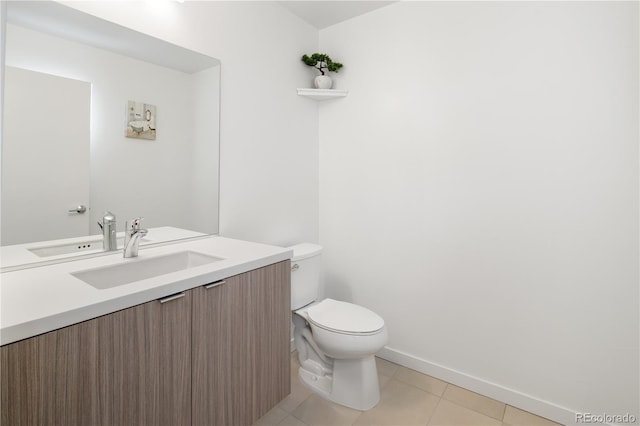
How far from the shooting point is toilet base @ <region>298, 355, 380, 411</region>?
171 cm

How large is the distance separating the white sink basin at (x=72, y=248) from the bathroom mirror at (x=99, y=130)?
27 millimetres

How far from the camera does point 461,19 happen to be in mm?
1850

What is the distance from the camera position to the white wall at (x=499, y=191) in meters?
1.51

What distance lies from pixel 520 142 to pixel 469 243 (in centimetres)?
60

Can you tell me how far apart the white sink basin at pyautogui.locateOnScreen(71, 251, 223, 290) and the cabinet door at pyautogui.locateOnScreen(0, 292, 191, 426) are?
0.40 metres

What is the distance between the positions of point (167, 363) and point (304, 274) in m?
1.08

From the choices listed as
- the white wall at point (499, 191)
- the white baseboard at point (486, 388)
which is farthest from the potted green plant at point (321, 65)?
the white baseboard at point (486, 388)

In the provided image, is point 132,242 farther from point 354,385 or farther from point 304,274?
point 354,385

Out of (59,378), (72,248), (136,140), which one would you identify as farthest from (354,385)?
(136,140)

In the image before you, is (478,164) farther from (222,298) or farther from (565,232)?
(222,298)

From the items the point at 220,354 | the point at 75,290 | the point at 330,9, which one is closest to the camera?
the point at 75,290

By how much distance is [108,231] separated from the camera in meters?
1.39

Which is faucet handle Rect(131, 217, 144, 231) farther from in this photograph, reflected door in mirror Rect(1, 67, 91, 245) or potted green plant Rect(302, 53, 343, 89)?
potted green plant Rect(302, 53, 343, 89)

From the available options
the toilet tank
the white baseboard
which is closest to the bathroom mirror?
the toilet tank
